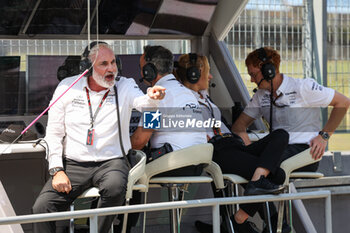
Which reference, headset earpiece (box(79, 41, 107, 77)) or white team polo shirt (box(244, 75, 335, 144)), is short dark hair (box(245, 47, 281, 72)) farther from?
headset earpiece (box(79, 41, 107, 77))

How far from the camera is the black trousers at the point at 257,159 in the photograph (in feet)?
11.5

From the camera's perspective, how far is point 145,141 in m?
3.47

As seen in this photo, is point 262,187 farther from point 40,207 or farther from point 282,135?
point 40,207

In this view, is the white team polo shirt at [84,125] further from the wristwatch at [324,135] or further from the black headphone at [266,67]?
the wristwatch at [324,135]

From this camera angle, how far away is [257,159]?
3.56m

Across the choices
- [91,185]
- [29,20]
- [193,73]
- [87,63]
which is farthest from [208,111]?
[29,20]

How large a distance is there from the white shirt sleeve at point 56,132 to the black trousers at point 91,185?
76 millimetres

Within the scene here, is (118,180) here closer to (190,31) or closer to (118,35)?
(118,35)

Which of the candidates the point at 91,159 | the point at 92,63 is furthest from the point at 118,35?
the point at 91,159

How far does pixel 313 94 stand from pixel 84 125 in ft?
4.61

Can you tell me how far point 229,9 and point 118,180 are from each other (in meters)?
2.14

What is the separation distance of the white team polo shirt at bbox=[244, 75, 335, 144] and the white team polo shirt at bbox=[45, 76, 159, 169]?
39.4 inches

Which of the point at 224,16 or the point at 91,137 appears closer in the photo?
the point at 91,137

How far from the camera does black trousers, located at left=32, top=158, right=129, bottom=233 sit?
3088mm
